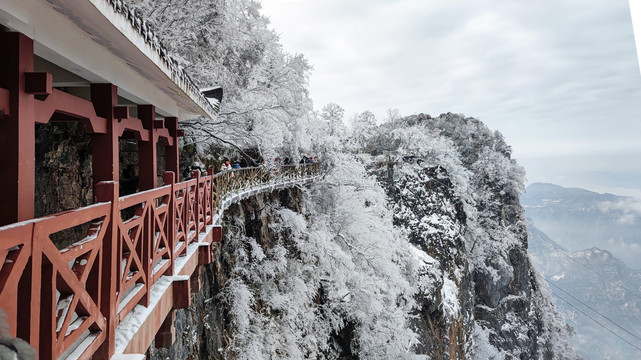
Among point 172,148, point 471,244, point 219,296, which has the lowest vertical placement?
point 471,244

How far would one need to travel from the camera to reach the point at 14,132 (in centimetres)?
194

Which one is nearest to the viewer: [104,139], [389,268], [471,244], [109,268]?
[109,268]

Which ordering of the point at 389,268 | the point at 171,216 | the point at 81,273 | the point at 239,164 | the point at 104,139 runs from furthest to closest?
the point at 389,268, the point at 239,164, the point at 171,216, the point at 104,139, the point at 81,273

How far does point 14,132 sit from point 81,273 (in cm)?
91

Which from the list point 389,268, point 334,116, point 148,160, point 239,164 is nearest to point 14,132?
point 148,160

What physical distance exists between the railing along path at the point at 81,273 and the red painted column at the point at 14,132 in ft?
1.31

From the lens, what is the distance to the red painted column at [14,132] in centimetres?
193

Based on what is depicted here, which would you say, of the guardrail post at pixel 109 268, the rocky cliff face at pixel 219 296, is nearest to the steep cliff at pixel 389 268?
Result: the rocky cliff face at pixel 219 296

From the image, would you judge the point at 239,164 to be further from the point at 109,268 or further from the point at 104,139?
the point at 109,268

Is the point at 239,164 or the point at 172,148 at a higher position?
the point at 172,148

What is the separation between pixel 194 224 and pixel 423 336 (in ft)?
58.3

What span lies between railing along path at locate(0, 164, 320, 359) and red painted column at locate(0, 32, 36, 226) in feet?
1.31

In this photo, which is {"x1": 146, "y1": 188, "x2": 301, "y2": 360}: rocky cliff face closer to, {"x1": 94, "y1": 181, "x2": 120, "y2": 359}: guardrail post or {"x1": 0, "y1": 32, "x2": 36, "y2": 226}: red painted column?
{"x1": 94, "y1": 181, "x2": 120, "y2": 359}: guardrail post

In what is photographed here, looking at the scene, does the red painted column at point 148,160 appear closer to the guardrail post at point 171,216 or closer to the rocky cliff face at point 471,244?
the guardrail post at point 171,216
